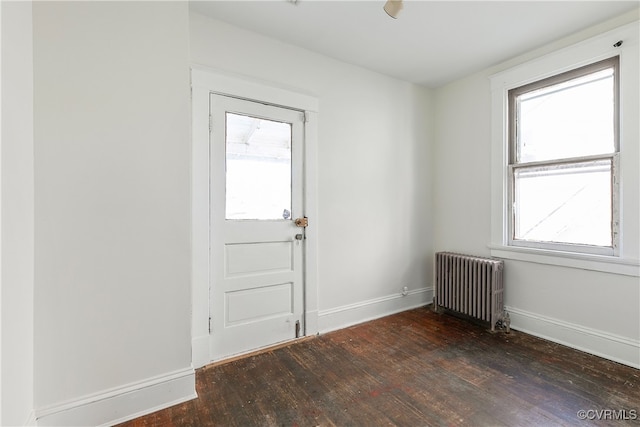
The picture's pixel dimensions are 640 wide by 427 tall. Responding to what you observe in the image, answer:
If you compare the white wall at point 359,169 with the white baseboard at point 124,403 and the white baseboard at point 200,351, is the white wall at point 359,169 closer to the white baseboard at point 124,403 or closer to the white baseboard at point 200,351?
the white baseboard at point 200,351

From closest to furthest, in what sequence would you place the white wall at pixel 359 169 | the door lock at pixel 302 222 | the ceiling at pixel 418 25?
the ceiling at pixel 418 25, the white wall at pixel 359 169, the door lock at pixel 302 222

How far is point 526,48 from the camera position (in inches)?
111

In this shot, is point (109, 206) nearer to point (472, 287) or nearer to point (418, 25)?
point (418, 25)

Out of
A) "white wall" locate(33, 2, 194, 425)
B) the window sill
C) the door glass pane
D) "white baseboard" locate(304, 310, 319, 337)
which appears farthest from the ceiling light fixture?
the window sill

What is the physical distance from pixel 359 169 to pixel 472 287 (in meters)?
1.73

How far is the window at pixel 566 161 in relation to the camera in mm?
2459

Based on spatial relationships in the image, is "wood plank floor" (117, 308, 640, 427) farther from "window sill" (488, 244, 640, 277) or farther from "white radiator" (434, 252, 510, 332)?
"window sill" (488, 244, 640, 277)

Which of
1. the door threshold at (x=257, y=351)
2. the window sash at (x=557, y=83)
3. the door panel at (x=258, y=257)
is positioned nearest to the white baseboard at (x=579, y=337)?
the window sash at (x=557, y=83)

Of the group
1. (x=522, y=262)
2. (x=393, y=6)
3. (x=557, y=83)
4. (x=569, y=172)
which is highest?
(x=557, y=83)

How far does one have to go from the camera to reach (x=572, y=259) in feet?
8.52

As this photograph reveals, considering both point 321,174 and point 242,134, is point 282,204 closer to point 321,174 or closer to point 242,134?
point 321,174

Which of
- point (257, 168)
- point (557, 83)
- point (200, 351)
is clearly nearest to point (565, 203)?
point (557, 83)

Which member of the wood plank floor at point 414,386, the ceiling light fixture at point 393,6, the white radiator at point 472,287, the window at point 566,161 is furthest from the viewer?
the white radiator at point 472,287

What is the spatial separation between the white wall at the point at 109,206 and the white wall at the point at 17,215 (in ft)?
0.19
